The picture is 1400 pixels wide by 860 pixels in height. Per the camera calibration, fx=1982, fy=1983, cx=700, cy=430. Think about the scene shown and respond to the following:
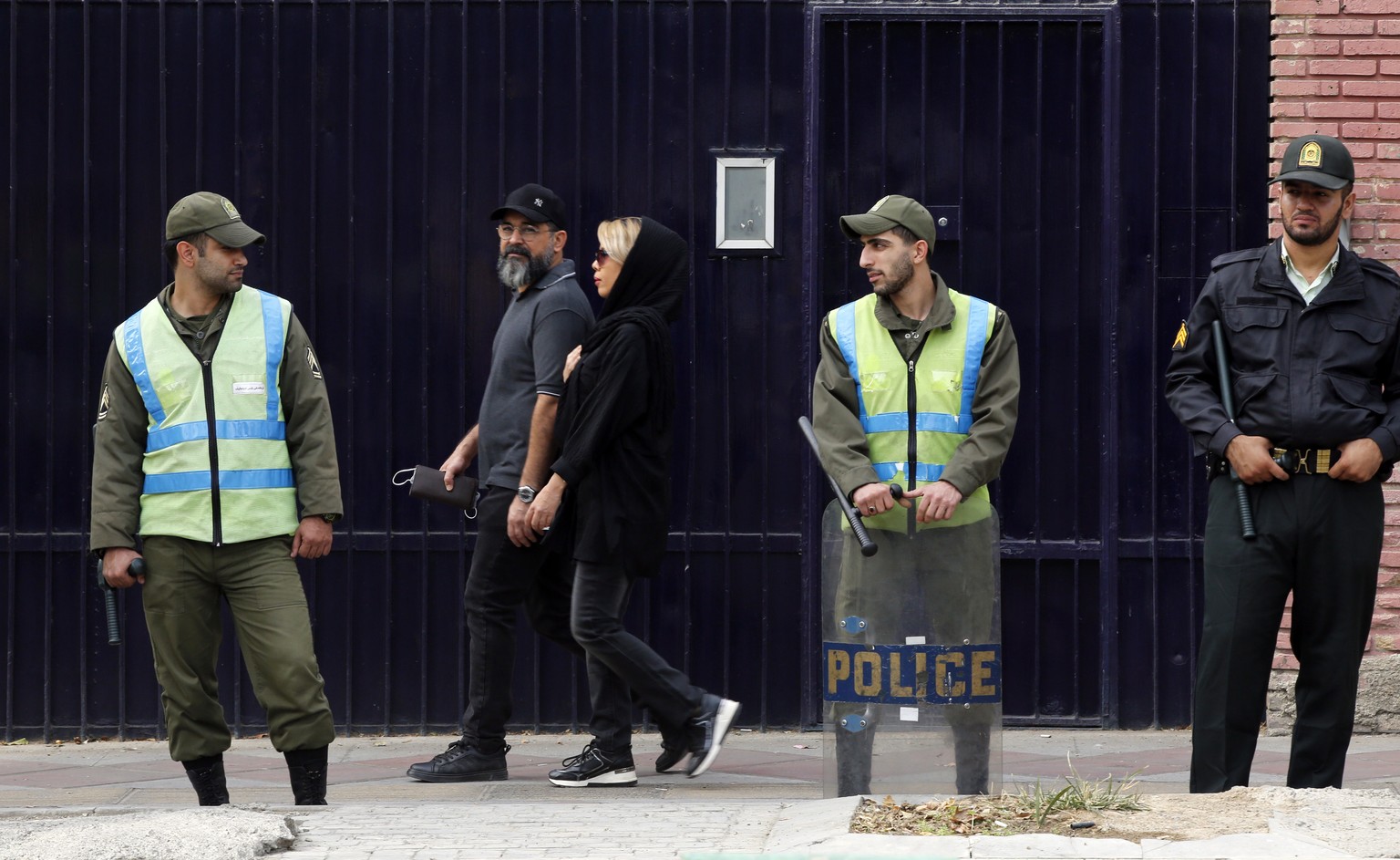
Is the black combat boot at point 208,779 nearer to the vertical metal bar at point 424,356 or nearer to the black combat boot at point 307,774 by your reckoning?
the black combat boot at point 307,774

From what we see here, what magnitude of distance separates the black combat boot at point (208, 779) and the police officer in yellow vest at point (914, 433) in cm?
196

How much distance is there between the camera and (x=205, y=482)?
616cm

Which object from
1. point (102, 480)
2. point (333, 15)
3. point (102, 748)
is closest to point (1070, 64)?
point (333, 15)

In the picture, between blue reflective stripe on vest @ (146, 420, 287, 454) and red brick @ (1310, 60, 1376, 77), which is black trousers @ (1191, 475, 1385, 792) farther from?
blue reflective stripe on vest @ (146, 420, 287, 454)

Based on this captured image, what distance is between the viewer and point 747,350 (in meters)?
8.19

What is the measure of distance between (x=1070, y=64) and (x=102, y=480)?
427cm

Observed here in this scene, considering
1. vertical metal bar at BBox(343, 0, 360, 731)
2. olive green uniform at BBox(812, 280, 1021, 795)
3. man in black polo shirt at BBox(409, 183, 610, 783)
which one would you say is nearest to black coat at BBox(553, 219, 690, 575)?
man in black polo shirt at BBox(409, 183, 610, 783)

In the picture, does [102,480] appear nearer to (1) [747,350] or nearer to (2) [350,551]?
(2) [350,551]

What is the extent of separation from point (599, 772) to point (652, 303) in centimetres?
166

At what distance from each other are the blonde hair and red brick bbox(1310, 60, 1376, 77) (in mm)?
2982

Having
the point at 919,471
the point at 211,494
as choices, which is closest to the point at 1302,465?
the point at 919,471

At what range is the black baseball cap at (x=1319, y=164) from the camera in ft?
19.3

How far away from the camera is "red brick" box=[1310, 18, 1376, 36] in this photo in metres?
8.00

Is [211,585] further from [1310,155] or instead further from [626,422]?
[1310,155]
